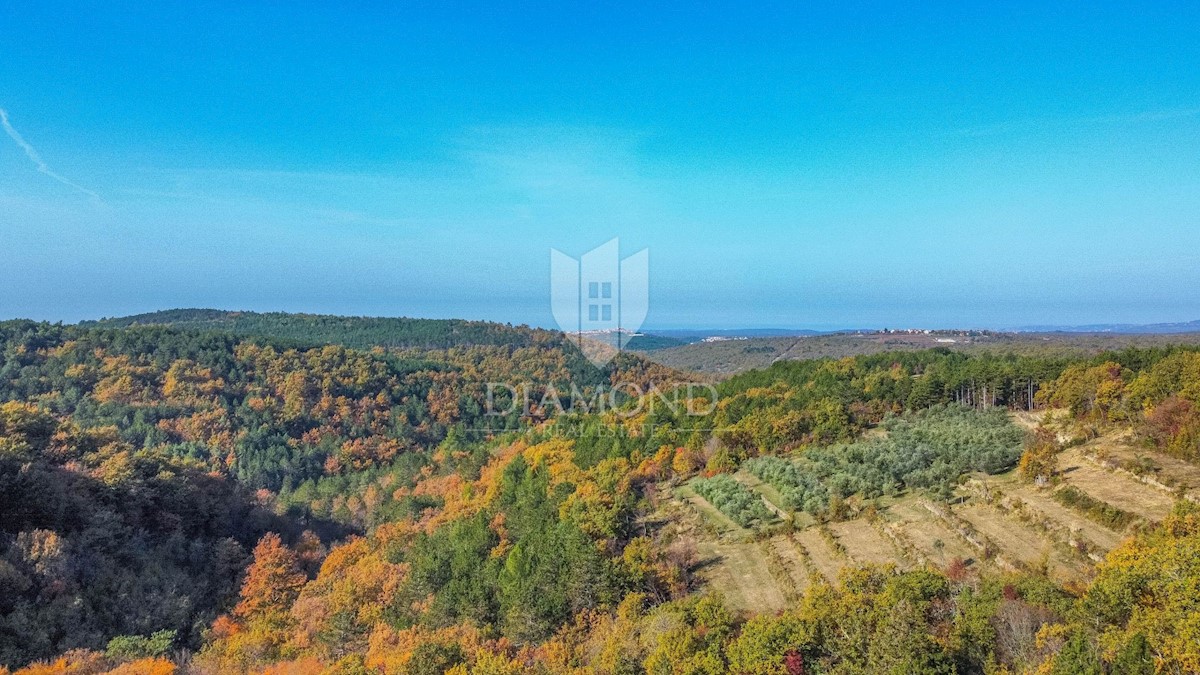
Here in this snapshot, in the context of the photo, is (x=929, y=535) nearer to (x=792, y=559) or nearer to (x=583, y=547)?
(x=792, y=559)

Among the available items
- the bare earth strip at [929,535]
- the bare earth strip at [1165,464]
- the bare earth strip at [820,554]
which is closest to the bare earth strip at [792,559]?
the bare earth strip at [820,554]

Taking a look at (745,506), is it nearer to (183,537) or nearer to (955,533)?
(955,533)

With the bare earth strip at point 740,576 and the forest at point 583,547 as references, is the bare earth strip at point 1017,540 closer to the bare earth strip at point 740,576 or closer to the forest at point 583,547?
the forest at point 583,547

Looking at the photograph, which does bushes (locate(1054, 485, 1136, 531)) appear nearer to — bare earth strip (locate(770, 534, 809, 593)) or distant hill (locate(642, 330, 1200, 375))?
bare earth strip (locate(770, 534, 809, 593))

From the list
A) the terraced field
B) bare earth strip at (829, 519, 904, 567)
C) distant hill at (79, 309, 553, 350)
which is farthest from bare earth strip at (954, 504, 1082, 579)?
distant hill at (79, 309, 553, 350)

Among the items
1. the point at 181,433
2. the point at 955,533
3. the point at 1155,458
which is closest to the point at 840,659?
the point at 955,533
